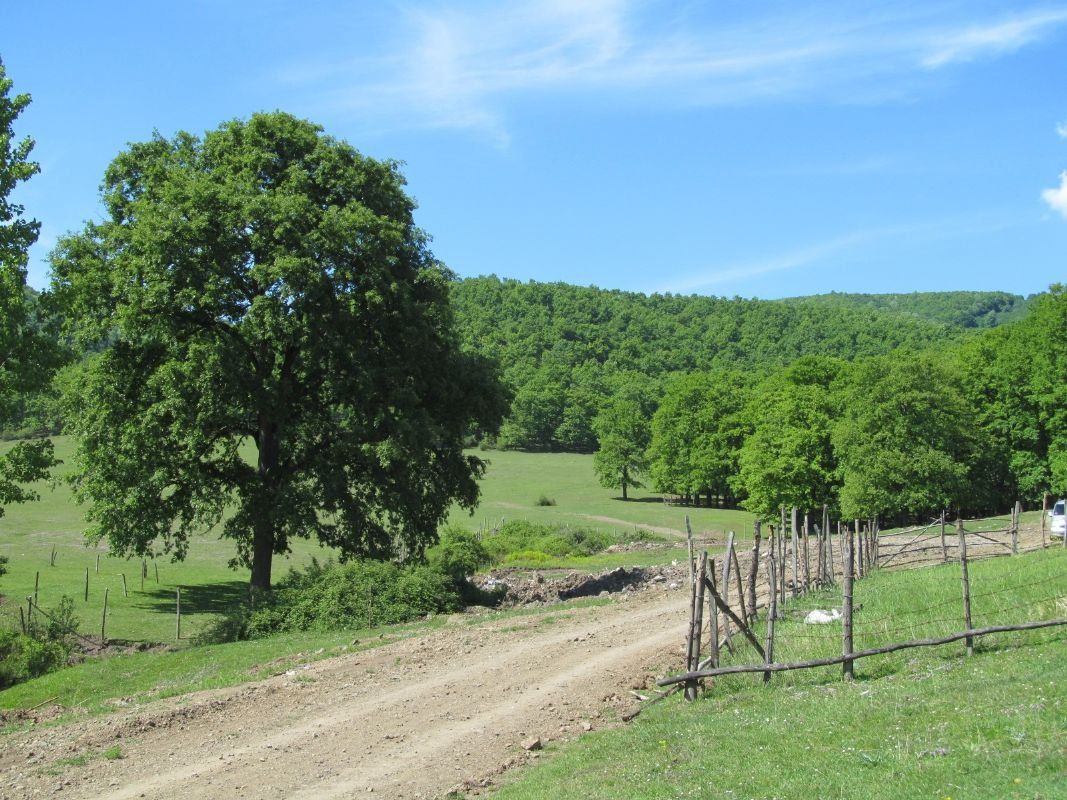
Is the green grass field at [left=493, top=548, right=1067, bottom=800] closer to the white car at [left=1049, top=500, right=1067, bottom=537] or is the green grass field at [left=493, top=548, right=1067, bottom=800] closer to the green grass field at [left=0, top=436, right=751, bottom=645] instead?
the green grass field at [left=0, top=436, right=751, bottom=645]

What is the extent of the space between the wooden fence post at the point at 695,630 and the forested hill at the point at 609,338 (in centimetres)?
11373

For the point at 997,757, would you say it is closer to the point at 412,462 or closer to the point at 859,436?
the point at 412,462

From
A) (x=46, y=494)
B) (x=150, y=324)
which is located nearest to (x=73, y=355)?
(x=150, y=324)

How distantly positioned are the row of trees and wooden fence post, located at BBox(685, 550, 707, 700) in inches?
1822

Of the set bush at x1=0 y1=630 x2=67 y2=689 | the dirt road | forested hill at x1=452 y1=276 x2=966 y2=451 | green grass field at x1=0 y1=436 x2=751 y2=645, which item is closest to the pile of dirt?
green grass field at x1=0 y1=436 x2=751 y2=645

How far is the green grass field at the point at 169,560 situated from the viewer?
3231 cm

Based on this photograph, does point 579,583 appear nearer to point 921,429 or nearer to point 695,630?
point 695,630

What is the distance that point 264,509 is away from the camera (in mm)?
30906

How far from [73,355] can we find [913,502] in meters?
50.4

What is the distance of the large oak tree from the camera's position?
29.0 meters

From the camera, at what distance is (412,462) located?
3170cm

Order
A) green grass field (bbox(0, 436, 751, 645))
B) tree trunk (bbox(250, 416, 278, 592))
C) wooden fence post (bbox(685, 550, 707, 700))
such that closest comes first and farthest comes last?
wooden fence post (bbox(685, 550, 707, 700)) → tree trunk (bbox(250, 416, 278, 592)) → green grass field (bbox(0, 436, 751, 645))

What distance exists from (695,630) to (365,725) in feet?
18.5

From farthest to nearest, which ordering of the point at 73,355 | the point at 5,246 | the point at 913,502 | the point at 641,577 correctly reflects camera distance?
the point at 913,502 → the point at 641,577 → the point at 73,355 → the point at 5,246
